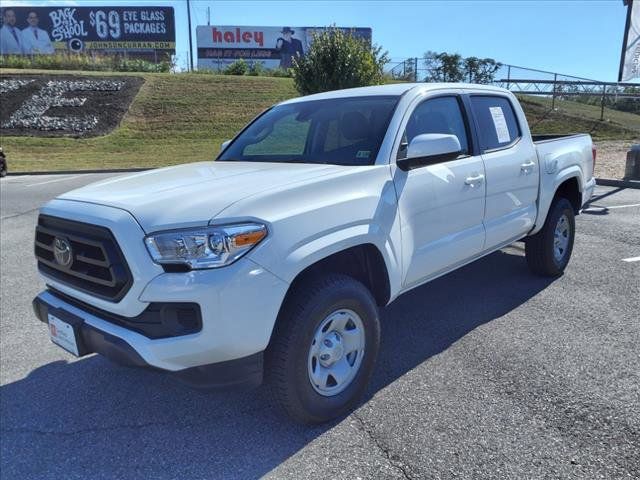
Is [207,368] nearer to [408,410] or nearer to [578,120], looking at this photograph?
[408,410]

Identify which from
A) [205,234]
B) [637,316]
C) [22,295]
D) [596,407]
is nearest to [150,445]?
[205,234]

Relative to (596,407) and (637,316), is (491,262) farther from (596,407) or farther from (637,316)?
(596,407)

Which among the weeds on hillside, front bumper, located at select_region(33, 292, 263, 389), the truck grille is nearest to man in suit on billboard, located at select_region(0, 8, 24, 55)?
the weeds on hillside

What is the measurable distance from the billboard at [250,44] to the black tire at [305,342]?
5047 centimetres

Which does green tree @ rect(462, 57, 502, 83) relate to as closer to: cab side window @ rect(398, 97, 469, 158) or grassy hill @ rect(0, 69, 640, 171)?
grassy hill @ rect(0, 69, 640, 171)

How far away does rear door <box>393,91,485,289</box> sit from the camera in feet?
11.2

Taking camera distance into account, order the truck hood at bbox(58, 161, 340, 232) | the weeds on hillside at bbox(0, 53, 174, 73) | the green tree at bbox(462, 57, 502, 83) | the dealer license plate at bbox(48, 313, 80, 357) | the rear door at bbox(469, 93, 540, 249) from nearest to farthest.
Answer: the truck hood at bbox(58, 161, 340, 232), the dealer license plate at bbox(48, 313, 80, 357), the rear door at bbox(469, 93, 540, 249), the green tree at bbox(462, 57, 502, 83), the weeds on hillside at bbox(0, 53, 174, 73)

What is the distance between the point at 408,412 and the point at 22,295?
13.8 ft

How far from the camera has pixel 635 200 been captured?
9680 millimetres

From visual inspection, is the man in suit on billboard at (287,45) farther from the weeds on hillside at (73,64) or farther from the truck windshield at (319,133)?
the truck windshield at (319,133)

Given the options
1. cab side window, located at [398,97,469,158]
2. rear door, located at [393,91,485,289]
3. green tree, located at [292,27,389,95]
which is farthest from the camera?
green tree, located at [292,27,389,95]

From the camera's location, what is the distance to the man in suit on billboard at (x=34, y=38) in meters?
49.4

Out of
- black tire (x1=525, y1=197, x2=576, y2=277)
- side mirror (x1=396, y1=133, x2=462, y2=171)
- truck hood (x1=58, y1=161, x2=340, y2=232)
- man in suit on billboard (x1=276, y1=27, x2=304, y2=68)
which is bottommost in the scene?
black tire (x1=525, y1=197, x2=576, y2=277)

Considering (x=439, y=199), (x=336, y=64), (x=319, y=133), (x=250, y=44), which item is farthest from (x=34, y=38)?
(x=439, y=199)
